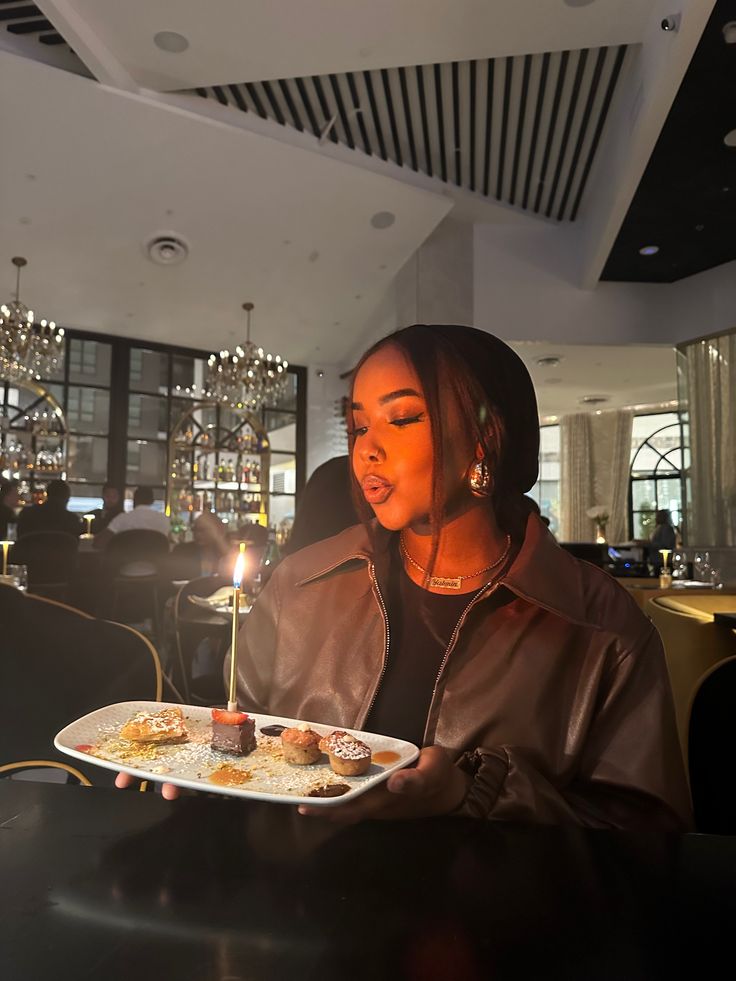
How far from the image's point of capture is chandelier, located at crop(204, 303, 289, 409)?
7285mm

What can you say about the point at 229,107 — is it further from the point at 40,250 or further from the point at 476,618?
the point at 476,618

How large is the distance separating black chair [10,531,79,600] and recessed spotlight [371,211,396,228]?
3908 millimetres

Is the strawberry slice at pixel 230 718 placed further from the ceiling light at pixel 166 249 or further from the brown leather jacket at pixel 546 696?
the ceiling light at pixel 166 249

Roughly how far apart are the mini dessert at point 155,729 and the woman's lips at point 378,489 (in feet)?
1.04

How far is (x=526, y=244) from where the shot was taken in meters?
6.82

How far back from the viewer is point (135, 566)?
521 cm

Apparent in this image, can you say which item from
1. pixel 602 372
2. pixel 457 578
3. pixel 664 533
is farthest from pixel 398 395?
pixel 664 533

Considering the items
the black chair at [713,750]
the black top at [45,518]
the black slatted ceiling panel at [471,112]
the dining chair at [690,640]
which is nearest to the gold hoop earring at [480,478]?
the black chair at [713,750]

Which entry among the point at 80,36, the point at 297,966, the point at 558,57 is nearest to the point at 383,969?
the point at 297,966

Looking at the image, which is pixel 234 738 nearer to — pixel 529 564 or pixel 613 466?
pixel 529 564

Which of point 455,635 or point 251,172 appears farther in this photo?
point 251,172

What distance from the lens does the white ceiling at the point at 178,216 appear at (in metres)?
5.12

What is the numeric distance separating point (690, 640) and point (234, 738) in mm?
2228

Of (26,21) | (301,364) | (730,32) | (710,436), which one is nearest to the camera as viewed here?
(730,32)
